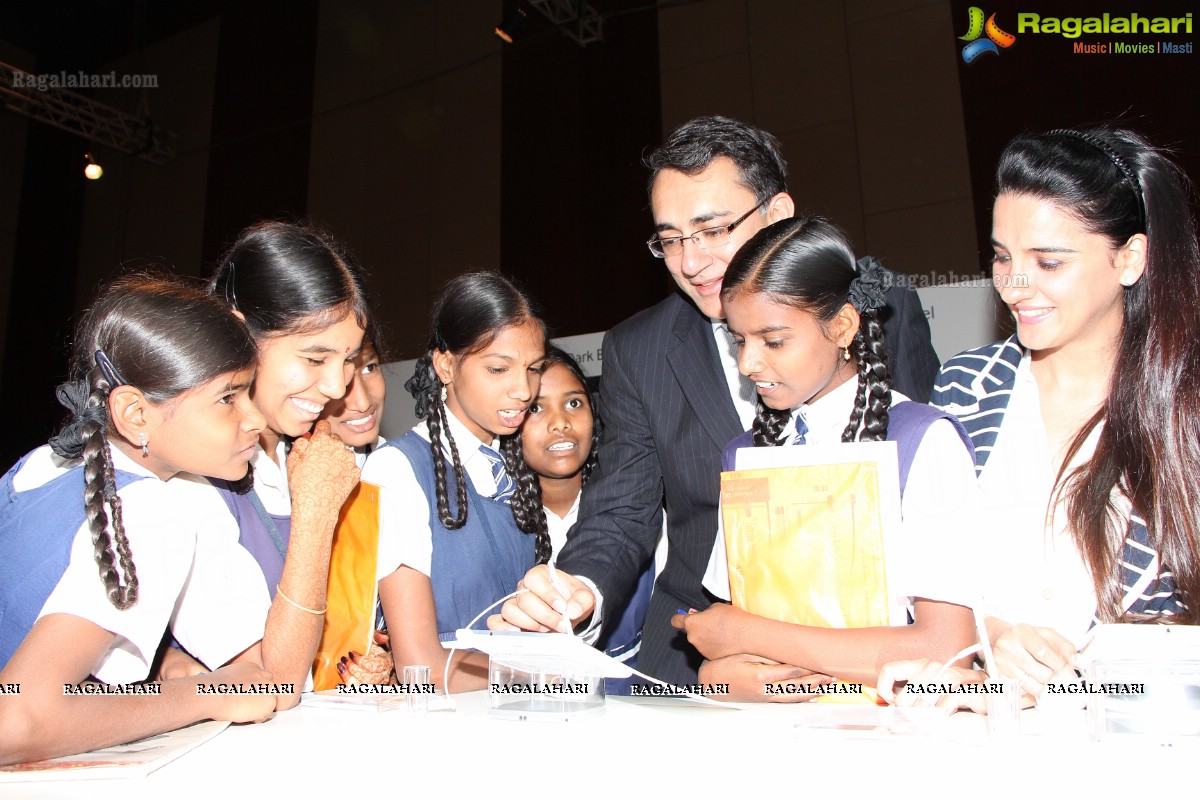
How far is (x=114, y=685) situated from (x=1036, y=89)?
5034 millimetres

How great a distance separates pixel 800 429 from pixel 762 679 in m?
0.50

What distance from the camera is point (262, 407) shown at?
1914 mm

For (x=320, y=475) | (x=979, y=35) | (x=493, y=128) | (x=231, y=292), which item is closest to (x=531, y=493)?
(x=320, y=475)

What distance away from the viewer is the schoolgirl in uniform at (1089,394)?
4.89 feet

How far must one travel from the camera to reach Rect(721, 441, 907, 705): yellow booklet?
4.46 feet

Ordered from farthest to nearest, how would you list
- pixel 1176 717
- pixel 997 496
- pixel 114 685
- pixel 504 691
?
pixel 997 496 < pixel 504 691 < pixel 114 685 < pixel 1176 717

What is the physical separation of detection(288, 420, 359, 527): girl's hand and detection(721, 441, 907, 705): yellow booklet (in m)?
0.79

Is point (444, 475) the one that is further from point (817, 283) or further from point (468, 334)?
point (817, 283)

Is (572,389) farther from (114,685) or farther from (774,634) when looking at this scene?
(114,685)

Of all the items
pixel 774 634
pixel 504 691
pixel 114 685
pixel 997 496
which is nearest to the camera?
pixel 114 685

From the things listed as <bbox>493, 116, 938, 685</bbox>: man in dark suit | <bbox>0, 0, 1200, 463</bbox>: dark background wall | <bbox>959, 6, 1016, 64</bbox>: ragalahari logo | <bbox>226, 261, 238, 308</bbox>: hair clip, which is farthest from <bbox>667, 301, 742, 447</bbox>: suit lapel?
<bbox>959, 6, 1016, 64</bbox>: ragalahari logo

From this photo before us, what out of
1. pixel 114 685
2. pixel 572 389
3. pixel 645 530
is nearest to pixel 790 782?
pixel 114 685

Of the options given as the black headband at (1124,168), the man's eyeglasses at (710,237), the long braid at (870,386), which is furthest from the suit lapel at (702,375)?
the black headband at (1124,168)

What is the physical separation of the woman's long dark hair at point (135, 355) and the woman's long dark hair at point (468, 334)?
2.15 feet
